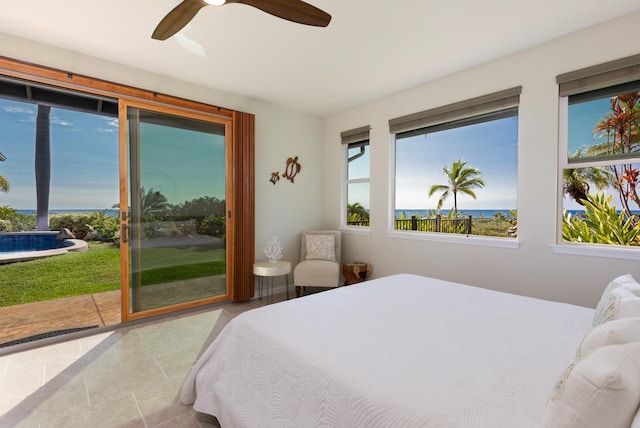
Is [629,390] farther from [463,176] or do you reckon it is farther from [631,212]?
[463,176]

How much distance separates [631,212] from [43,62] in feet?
16.6

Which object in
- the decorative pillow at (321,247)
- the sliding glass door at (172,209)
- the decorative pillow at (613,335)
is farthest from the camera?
the decorative pillow at (321,247)

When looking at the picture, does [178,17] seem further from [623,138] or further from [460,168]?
[623,138]

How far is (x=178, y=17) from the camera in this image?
185cm

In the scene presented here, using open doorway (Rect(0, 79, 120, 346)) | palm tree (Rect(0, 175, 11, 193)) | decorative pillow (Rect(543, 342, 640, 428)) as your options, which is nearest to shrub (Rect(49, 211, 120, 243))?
open doorway (Rect(0, 79, 120, 346))

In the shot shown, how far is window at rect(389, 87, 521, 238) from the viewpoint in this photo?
3.08 meters

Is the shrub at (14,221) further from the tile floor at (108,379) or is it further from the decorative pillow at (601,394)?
the decorative pillow at (601,394)

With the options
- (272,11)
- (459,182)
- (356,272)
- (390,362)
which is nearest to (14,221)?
(356,272)

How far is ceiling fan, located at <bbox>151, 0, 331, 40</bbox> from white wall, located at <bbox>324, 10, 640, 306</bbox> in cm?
120

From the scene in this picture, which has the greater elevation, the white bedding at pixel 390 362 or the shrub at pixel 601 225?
the shrub at pixel 601 225

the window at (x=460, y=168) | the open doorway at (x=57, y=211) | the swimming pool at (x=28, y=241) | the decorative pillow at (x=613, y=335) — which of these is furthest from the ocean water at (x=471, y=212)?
the swimming pool at (x=28, y=241)

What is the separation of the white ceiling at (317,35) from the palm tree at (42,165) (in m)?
2.89

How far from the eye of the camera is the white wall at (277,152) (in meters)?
3.27

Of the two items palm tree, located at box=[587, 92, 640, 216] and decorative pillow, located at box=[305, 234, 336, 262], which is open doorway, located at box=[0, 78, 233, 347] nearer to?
decorative pillow, located at box=[305, 234, 336, 262]
